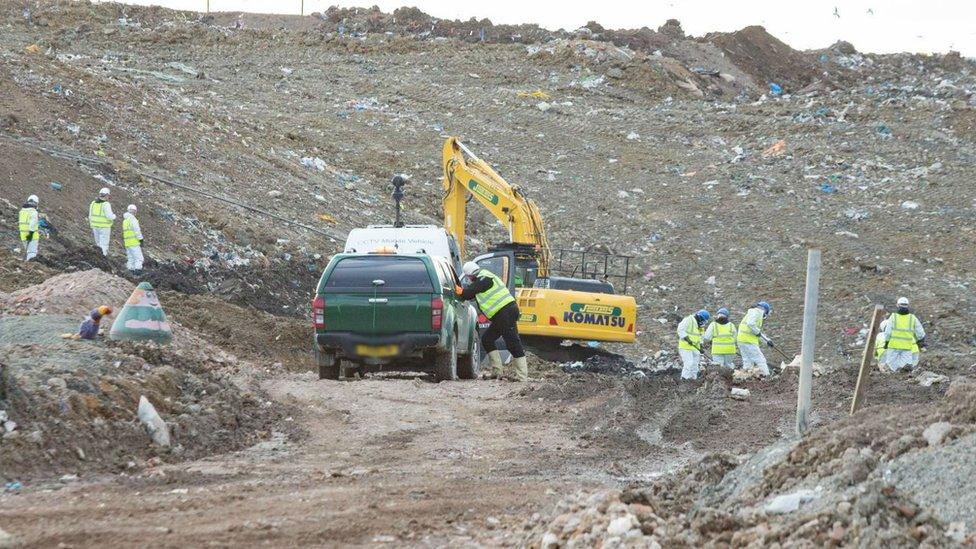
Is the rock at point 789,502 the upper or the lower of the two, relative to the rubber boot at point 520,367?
upper

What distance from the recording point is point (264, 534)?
6.48 meters

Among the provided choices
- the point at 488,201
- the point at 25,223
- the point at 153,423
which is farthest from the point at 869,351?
the point at 25,223

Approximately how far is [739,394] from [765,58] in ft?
119

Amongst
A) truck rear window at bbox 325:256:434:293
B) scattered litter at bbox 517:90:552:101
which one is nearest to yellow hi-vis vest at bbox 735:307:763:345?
truck rear window at bbox 325:256:434:293

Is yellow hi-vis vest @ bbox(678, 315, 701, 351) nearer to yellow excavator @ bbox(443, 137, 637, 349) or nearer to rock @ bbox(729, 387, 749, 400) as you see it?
yellow excavator @ bbox(443, 137, 637, 349)

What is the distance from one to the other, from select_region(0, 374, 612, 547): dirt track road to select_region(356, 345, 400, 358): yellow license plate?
207cm

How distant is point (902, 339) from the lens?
65.1 feet

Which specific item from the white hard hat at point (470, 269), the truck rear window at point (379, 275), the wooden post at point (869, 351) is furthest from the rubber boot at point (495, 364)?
the wooden post at point (869, 351)

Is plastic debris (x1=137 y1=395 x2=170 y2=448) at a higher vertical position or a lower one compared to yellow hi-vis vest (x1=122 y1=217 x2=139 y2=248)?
higher

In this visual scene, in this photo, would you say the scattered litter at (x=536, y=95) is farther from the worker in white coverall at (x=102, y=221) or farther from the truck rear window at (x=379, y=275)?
the truck rear window at (x=379, y=275)

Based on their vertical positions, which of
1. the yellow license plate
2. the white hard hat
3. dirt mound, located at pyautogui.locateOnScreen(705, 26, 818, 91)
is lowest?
the yellow license plate

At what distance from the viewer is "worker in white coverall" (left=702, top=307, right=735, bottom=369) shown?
19.9 metres

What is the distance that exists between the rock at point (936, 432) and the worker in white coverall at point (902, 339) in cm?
1337

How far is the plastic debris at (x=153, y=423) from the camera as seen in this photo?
31.2 feet
